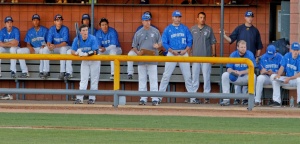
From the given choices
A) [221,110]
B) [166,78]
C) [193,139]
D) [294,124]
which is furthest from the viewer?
[166,78]

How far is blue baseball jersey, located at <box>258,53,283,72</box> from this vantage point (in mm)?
20344

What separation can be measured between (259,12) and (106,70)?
3.68 meters

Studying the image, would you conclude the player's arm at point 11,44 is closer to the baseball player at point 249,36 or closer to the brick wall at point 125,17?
the brick wall at point 125,17

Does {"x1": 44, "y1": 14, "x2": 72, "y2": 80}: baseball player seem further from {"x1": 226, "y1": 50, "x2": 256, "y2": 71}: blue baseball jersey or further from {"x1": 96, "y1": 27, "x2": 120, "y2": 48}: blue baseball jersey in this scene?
{"x1": 226, "y1": 50, "x2": 256, "y2": 71}: blue baseball jersey

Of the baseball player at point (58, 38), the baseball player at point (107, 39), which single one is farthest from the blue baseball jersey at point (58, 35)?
the baseball player at point (107, 39)

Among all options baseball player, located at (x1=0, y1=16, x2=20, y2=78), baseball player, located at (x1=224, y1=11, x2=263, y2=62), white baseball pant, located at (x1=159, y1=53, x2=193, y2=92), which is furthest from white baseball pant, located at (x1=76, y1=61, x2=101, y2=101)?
baseball player, located at (x1=224, y1=11, x2=263, y2=62)

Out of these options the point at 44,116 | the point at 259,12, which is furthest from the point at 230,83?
the point at 44,116

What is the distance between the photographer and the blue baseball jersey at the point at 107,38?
2177 centimetres

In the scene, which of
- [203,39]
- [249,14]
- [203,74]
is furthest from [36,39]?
[249,14]

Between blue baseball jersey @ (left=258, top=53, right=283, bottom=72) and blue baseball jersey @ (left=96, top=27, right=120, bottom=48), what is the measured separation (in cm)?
342

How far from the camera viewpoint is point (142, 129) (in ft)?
48.1

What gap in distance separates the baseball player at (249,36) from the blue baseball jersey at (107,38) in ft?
8.30

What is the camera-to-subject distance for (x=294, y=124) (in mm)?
15898

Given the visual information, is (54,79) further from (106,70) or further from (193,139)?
(193,139)
